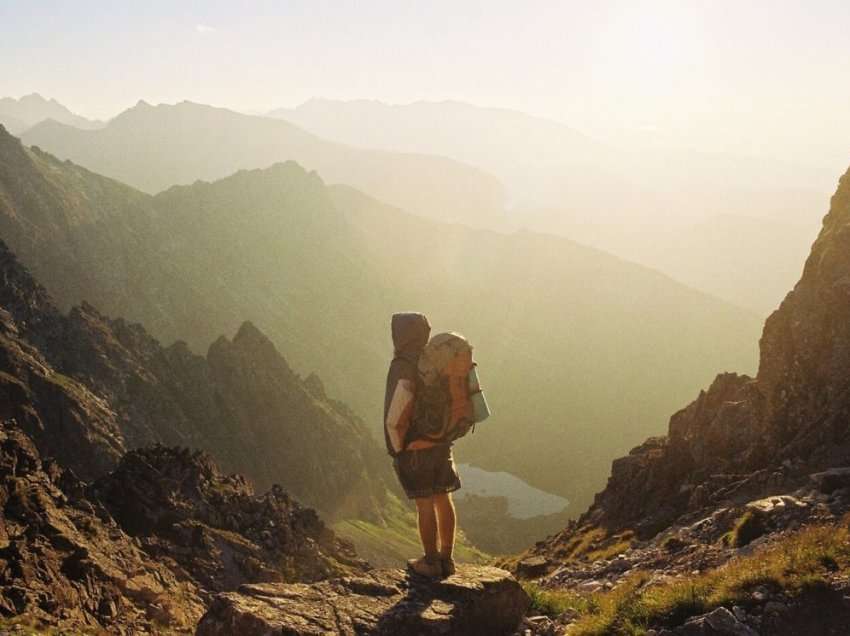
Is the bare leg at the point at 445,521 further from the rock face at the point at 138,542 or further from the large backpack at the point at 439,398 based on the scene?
the rock face at the point at 138,542

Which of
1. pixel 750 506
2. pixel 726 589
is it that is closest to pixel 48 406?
pixel 750 506

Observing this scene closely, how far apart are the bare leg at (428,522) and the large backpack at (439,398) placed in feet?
3.58

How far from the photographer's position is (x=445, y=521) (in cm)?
1098

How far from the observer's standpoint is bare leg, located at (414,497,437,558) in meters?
10.8

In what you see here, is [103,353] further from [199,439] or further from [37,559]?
[37,559]

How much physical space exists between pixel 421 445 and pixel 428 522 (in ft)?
4.29

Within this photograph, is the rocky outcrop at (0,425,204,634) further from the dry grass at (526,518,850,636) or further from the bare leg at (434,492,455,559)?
the dry grass at (526,518,850,636)

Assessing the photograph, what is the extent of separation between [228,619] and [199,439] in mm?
131783

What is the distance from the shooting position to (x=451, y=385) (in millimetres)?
10586

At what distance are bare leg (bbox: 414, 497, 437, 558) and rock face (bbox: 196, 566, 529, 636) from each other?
0.60 metres

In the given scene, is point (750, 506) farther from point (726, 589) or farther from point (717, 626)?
point (717, 626)

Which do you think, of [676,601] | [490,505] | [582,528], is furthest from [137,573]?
[490,505]

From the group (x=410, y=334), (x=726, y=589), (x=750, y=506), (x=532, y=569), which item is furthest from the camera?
(x=532, y=569)

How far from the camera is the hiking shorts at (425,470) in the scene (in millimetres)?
10633
